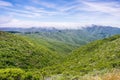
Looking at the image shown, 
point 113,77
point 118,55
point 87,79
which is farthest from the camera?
point 118,55

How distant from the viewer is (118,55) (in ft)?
436

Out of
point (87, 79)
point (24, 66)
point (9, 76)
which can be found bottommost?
point (24, 66)

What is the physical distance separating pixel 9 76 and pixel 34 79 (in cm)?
481

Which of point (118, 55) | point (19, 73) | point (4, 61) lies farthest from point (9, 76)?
point (4, 61)

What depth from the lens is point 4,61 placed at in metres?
194

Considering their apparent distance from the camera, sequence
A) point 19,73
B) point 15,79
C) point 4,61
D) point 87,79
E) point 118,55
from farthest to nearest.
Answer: point 4,61
point 118,55
point 19,73
point 15,79
point 87,79

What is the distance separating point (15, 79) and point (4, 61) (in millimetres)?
149360

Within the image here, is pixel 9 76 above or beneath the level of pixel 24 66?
above

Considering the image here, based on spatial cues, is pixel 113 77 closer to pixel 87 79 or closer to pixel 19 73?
Result: pixel 87 79

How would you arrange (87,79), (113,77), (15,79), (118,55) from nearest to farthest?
(113,77), (87,79), (15,79), (118,55)

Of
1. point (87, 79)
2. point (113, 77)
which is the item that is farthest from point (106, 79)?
point (87, 79)

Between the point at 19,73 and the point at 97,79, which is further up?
the point at 97,79

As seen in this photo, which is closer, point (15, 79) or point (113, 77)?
point (113, 77)

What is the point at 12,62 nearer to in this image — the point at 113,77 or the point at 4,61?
the point at 4,61
